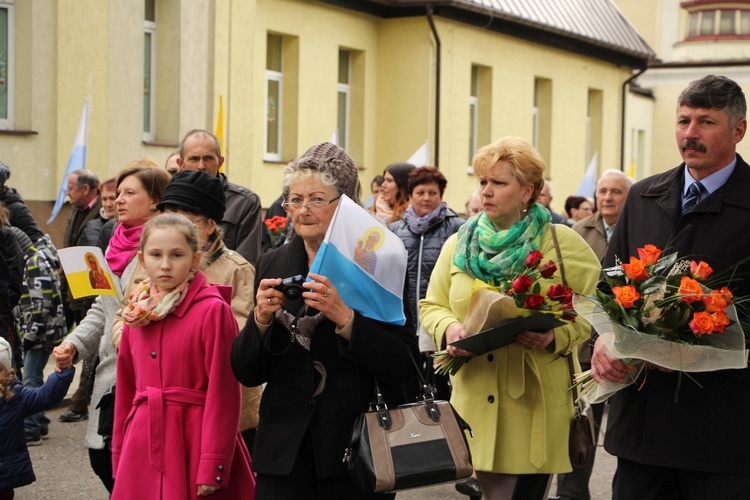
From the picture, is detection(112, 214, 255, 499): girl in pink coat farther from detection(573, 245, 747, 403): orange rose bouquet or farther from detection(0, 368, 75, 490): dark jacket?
detection(573, 245, 747, 403): orange rose bouquet

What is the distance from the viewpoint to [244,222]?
25.6 ft

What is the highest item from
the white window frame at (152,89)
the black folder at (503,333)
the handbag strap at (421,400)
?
the white window frame at (152,89)

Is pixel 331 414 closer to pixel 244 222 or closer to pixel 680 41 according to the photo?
pixel 244 222

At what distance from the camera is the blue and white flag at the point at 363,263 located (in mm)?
4383

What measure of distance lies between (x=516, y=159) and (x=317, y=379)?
150 cm

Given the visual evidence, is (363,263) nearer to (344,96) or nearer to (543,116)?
(344,96)

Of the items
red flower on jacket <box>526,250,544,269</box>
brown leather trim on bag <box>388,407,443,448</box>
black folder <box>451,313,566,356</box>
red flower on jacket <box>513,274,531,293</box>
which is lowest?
brown leather trim on bag <box>388,407,443,448</box>

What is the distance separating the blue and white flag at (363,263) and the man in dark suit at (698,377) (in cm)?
80

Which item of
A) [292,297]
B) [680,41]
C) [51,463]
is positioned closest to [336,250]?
[292,297]

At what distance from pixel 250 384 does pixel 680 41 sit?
40915 millimetres

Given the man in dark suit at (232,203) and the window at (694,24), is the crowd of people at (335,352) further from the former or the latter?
the window at (694,24)

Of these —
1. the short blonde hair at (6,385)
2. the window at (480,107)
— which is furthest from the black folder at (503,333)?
the window at (480,107)

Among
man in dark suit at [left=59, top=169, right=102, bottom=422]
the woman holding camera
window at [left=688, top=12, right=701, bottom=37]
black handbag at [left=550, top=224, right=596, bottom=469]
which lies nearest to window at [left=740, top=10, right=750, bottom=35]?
window at [left=688, top=12, right=701, bottom=37]

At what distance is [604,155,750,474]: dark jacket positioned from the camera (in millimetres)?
4590
